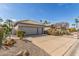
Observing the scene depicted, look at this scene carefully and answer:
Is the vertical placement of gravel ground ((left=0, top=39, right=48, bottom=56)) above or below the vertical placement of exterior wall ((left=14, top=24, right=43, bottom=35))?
below

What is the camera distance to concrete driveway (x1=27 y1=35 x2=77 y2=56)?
2.89 m

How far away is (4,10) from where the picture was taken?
283 cm

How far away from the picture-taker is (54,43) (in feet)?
9.61

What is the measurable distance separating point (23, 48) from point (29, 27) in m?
0.36

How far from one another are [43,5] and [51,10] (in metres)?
0.16

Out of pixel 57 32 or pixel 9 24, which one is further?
pixel 57 32

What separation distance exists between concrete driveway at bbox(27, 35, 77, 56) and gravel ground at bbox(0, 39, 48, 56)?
70 millimetres

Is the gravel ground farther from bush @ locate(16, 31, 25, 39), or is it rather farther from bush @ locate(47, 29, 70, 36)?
bush @ locate(47, 29, 70, 36)

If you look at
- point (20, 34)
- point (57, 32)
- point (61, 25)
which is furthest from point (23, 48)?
point (61, 25)

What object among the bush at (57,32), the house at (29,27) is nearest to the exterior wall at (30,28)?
the house at (29,27)

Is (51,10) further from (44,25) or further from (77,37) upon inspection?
(77,37)

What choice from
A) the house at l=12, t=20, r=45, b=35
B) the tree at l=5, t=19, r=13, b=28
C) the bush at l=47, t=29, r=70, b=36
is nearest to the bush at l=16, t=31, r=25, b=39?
the house at l=12, t=20, r=45, b=35

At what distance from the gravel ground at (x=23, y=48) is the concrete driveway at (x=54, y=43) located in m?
→ 0.07

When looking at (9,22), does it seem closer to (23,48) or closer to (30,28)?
(30,28)
